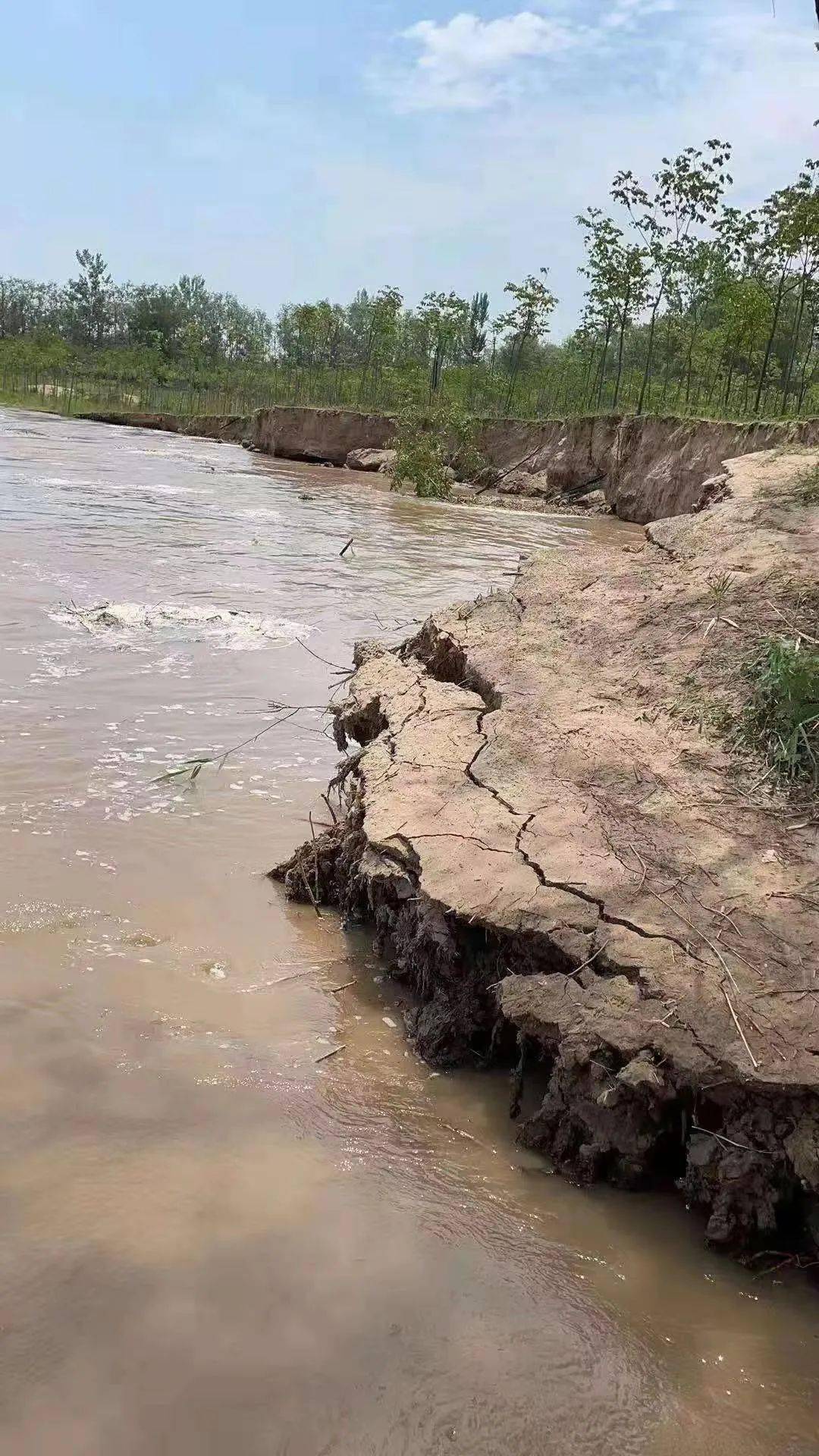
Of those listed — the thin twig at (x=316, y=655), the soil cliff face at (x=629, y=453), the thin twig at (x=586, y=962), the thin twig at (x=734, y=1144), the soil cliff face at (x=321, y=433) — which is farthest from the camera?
the soil cliff face at (x=321, y=433)

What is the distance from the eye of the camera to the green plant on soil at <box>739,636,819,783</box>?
306 cm

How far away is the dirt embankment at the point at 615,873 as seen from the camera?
6.77ft

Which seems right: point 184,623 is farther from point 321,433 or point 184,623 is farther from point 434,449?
point 321,433

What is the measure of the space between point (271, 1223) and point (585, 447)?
24554 mm

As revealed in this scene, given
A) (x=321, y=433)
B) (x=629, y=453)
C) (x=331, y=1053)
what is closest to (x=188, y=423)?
(x=321, y=433)

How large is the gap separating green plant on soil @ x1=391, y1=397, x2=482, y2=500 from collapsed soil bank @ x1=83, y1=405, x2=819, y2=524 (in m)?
1.02

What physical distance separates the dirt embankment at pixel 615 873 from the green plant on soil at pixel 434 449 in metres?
18.4

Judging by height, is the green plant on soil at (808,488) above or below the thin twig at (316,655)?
above

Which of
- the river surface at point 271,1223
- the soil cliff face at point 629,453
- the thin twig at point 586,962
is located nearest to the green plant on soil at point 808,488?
the river surface at point 271,1223

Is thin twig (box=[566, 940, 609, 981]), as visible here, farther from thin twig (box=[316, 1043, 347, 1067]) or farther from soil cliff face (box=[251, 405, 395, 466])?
soil cliff face (box=[251, 405, 395, 466])

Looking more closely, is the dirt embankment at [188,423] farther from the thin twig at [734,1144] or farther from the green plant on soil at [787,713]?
the thin twig at [734,1144]

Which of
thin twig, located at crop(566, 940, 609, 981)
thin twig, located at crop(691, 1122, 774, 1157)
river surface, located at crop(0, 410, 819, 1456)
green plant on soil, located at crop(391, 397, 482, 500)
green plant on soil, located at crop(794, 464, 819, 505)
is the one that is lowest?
river surface, located at crop(0, 410, 819, 1456)

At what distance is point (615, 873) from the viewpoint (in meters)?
2.63

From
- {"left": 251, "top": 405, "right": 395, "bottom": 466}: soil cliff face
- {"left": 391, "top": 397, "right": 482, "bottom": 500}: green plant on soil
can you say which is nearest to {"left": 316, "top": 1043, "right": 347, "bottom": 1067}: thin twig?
{"left": 391, "top": 397, "right": 482, "bottom": 500}: green plant on soil
